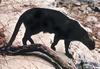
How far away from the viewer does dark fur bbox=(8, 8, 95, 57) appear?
611cm

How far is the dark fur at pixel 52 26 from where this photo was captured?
6105mm

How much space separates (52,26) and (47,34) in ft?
3.08

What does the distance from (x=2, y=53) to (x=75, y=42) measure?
1.66 m

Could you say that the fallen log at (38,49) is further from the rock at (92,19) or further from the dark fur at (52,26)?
the rock at (92,19)

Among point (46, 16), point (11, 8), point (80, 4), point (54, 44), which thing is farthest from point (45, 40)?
point (80, 4)

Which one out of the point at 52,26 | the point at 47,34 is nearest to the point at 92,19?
the point at 47,34

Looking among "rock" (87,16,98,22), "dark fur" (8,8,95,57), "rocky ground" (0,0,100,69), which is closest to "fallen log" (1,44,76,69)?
"rocky ground" (0,0,100,69)

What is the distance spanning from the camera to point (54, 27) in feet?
20.6

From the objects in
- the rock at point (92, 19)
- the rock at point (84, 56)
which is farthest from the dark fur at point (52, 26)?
the rock at point (92, 19)

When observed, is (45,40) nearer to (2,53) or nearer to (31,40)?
(31,40)

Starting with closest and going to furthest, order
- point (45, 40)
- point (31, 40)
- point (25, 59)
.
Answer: point (25, 59), point (31, 40), point (45, 40)

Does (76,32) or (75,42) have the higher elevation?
(76,32)

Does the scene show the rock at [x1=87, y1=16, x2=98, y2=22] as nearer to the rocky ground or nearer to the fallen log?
the rocky ground

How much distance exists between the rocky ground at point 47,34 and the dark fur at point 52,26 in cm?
28
